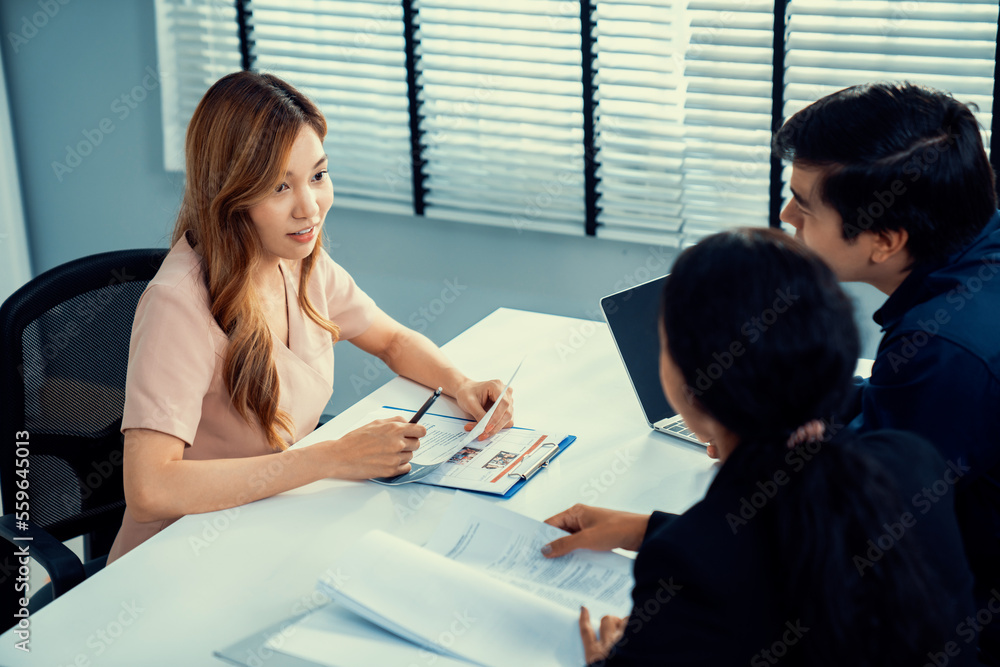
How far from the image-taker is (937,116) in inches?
50.3

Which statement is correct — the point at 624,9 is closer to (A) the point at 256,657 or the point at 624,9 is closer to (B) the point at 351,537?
(B) the point at 351,537

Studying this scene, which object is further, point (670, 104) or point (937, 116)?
point (670, 104)

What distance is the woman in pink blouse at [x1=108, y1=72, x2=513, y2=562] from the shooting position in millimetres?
1413

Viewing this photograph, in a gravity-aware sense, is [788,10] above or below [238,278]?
above

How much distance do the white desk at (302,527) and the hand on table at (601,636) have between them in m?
0.24

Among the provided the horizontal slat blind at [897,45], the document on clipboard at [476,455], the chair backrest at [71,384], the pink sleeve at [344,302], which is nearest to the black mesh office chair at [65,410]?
the chair backrest at [71,384]

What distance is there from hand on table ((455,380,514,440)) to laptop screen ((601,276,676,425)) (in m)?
0.23

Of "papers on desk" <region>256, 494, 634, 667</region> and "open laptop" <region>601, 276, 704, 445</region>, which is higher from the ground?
"open laptop" <region>601, 276, 704, 445</region>

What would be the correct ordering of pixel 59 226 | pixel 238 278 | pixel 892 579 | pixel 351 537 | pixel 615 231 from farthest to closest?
1. pixel 59 226
2. pixel 615 231
3. pixel 238 278
4. pixel 351 537
5. pixel 892 579

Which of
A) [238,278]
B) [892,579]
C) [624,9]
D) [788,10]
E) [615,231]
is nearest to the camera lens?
[892,579]

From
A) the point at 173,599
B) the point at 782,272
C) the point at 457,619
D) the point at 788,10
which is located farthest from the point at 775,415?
the point at 788,10

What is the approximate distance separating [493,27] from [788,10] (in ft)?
2.88

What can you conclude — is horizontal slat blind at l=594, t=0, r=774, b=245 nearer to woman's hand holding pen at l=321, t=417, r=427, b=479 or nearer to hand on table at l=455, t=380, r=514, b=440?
hand on table at l=455, t=380, r=514, b=440

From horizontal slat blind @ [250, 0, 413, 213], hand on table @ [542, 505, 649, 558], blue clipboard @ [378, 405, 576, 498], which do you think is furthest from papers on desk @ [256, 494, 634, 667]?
horizontal slat blind @ [250, 0, 413, 213]
